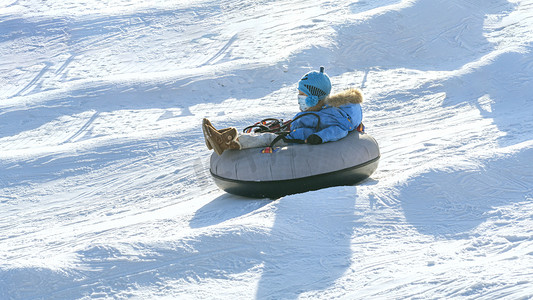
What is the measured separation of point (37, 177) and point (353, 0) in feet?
31.1

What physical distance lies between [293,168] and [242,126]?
2.94 m

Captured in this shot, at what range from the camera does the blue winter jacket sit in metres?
5.91

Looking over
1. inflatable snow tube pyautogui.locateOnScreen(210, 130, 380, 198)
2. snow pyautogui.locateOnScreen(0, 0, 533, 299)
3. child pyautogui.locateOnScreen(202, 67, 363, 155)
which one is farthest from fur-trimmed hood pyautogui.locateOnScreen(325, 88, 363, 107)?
snow pyautogui.locateOnScreen(0, 0, 533, 299)

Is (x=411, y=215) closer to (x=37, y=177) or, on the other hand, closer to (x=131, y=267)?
(x=131, y=267)

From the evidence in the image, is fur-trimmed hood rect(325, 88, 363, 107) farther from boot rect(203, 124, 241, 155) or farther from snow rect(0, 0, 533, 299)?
boot rect(203, 124, 241, 155)

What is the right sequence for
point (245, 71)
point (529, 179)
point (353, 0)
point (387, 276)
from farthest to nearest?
point (353, 0)
point (245, 71)
point (529, 179)
point (387, 276)

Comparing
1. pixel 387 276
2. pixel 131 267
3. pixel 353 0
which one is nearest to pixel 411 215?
pixel 387 276

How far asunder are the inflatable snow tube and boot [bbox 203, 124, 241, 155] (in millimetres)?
125

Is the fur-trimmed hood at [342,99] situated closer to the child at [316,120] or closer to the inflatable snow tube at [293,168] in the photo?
the child at [316,120]

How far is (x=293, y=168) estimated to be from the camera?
5625mm

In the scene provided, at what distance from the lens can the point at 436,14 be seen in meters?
12.9

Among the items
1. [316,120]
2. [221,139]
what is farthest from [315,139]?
[221,139]

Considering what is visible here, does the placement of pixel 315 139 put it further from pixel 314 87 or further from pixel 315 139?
pixel 314 87

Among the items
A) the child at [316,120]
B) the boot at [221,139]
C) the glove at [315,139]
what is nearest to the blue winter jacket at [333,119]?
the child at [316,120]
